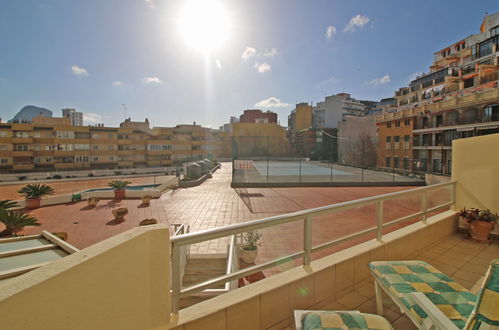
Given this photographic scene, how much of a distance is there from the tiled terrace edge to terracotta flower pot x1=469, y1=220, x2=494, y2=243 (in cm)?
216

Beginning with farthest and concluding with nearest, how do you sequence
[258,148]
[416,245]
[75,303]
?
[258,148] < [416,245] < [75,303]

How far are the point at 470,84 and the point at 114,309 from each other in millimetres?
49103

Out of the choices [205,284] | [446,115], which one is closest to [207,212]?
[205,284]

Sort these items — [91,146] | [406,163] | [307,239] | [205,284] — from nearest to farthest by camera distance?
[205,284] < [307,239] < [406,163] < [91,146]

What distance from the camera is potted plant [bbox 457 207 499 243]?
15.2 feet

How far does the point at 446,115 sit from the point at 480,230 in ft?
111

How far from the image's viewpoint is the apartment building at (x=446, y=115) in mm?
26625

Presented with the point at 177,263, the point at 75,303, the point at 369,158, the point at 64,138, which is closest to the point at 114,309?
the point at 75,303

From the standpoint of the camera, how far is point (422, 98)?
4478 centimetres

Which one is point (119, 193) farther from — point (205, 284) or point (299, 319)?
point (299, 319)

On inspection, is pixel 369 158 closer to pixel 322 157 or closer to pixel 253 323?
pixel 322 157

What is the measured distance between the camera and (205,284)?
7.00 feet

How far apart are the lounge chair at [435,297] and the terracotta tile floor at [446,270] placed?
0.72 ft

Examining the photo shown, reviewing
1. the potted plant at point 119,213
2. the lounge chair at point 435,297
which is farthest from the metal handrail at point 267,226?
the potted plant at point 119,213
